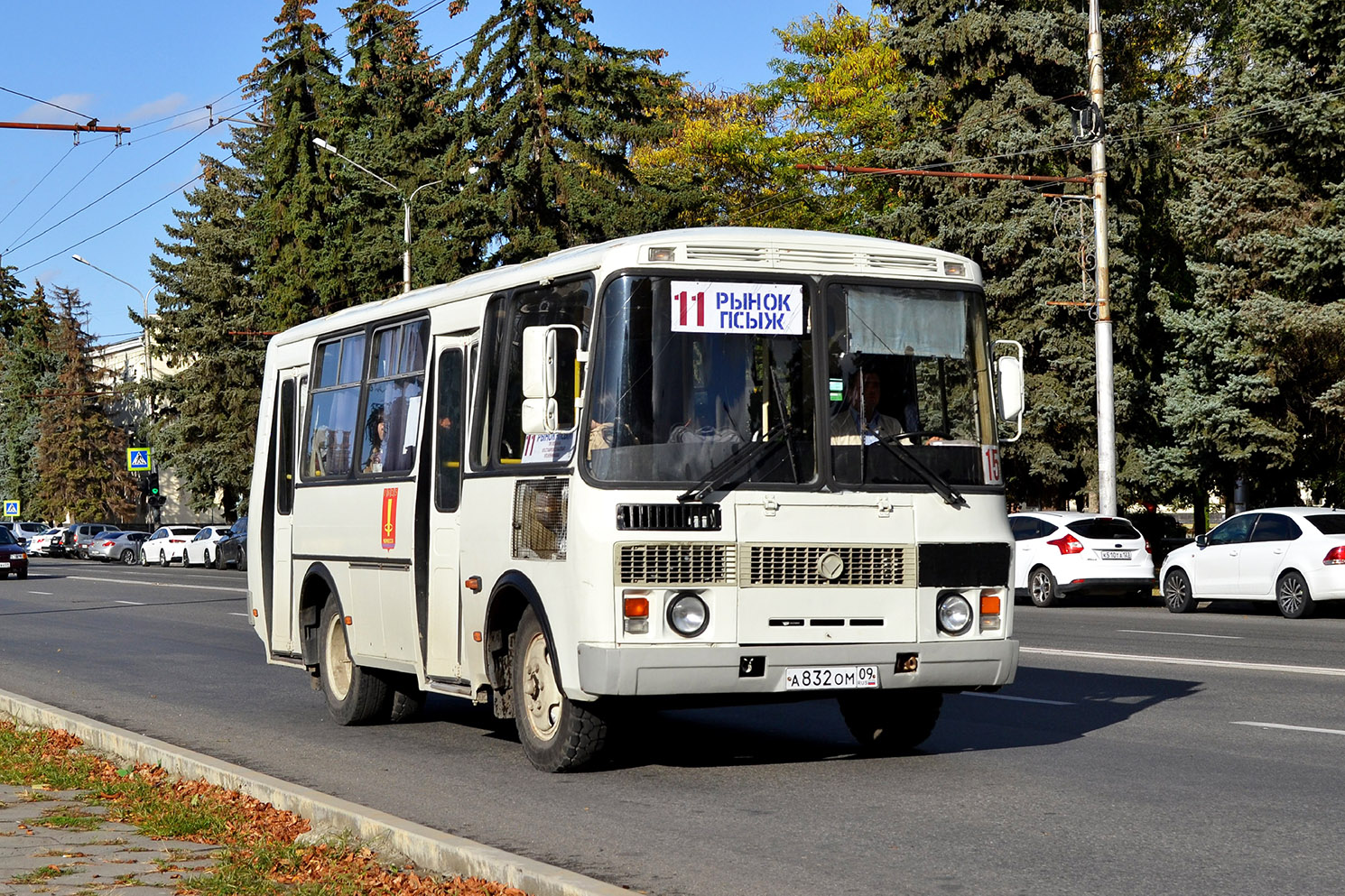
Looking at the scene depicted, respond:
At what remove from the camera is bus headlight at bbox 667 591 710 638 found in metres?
9.48

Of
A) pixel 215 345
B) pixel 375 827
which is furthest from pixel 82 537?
pixel 375 827

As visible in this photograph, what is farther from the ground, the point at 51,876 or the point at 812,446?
the point at 812,446

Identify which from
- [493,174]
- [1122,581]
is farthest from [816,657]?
[493,174]

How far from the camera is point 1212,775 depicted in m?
9.76

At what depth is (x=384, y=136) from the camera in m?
57.3

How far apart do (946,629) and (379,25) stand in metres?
54.6

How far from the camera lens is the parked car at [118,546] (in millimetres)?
72438

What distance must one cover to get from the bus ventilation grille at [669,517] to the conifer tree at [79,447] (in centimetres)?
9635

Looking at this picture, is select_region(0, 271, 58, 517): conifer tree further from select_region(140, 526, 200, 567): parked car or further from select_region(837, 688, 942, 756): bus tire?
select_region(837, 688, 942, 756): bus tire

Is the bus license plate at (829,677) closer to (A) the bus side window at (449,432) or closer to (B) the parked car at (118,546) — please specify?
(A) the bus side window at (449,432)

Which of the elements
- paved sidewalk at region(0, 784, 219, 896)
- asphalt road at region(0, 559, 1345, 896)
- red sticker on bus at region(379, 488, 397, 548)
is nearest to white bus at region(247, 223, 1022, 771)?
asphalt road at region(0, 559, 1345, 896)

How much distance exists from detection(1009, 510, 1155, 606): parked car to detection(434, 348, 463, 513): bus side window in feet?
65.7

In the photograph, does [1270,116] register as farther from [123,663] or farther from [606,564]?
[606,564]

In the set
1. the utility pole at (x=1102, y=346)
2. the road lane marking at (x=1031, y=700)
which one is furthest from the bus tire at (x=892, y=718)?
the utility pole at (x=1102, y=346)
